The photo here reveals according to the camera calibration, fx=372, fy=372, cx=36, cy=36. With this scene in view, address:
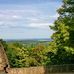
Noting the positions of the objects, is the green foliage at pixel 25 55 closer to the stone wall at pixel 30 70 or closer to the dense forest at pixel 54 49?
the dense forest at pixel 54 49

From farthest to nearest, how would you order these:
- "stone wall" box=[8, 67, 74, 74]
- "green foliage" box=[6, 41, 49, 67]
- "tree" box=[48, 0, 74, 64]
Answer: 1. "green foliage" box=[6, 41, 49, 67]
2. "stone wall" box=[8, 67, 74, 74]
3. "tree" box=[48, 0, 74, 64]

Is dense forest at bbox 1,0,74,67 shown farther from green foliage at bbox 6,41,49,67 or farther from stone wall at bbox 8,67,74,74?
stone wall at bbox 8,67,74,74

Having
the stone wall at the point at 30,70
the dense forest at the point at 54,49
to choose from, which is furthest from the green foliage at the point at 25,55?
the stone wall at the point at 30,70

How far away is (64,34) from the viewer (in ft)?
103

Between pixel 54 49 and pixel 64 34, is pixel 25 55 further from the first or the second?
pixel 64 34

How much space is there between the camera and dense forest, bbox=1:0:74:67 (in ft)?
103

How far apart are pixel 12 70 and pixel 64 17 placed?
6.58 m

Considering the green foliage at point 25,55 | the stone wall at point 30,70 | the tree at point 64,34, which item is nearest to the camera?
the tree at point 64,34

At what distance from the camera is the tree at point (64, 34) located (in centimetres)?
3100

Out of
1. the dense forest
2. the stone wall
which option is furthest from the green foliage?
the stone wall

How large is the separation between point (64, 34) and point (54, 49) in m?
3.59

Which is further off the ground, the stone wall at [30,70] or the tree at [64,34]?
the tree at [64,34]

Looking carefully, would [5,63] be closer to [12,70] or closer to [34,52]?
[12,70]

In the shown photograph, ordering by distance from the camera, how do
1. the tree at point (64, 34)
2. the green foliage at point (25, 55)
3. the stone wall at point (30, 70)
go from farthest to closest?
the green foliage at point (25, 55) < the stone wall at point (30, 70) < the tree at point (64, 34)
